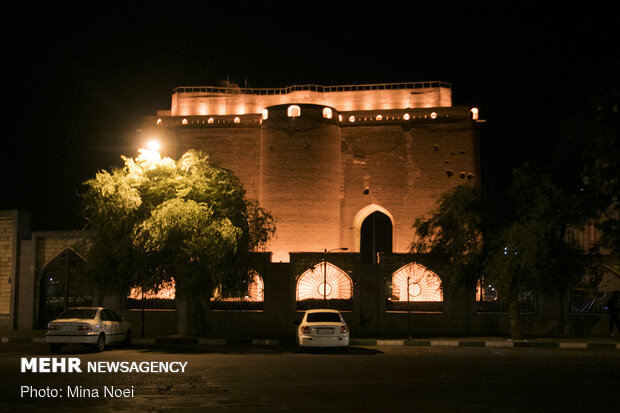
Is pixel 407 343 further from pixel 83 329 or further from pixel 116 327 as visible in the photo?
pixel 83 329

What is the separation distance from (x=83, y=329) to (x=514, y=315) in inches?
523

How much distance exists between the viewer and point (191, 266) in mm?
18281

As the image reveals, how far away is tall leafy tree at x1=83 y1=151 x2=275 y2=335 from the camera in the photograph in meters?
17.6

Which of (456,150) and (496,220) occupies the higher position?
(456,150)

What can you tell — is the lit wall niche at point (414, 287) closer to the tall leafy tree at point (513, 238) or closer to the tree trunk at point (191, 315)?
the tall leafy tree at point (513, 238)

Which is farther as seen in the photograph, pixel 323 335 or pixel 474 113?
pixel 474 113

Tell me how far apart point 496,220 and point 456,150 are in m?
16.6

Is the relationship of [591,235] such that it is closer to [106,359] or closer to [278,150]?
[278,150]

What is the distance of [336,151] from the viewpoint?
117ft

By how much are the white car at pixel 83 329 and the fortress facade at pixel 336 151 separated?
739 inches

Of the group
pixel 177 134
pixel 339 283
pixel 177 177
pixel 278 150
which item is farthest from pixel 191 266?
pixel 177 134

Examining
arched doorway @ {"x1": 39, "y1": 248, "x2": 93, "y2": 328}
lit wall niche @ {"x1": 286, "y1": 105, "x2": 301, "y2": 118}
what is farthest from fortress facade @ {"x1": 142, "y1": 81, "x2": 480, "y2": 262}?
arched doorway @ {"x1": 39, "y1": 248, "x2": 93, "y2": 328}

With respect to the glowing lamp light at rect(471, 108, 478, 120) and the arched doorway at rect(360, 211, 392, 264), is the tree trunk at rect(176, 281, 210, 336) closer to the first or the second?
the glowing lamp light at rect(471, 108, 478, 120)

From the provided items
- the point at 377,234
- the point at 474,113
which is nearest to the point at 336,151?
the point at 474,113
